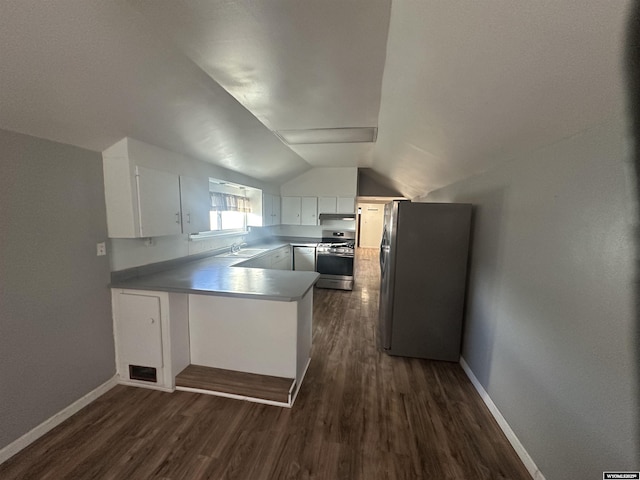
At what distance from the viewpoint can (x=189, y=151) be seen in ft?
8.93

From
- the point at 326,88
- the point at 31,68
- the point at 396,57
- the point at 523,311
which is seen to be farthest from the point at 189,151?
the point at 523,311

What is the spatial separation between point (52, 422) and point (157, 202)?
1770mm

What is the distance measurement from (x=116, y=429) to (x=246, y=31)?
8.96 ft

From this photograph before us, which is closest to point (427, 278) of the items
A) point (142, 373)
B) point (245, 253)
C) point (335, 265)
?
point (335, 265)

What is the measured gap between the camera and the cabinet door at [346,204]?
5414 millimetres

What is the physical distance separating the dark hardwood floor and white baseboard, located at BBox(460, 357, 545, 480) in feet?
0.14

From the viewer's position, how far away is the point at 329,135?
10.1 feet

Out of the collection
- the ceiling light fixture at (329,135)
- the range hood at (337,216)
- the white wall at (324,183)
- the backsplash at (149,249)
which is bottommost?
the backsplash at (149,249)

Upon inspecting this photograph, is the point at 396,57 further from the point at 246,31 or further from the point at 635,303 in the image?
the point at 635,303

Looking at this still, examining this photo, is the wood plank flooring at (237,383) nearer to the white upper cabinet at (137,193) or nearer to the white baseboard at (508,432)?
the white upper cabinet at (137,193)

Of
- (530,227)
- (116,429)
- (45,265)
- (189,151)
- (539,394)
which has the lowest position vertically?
(116,429)

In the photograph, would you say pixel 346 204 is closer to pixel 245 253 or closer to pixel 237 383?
pixel 245 253

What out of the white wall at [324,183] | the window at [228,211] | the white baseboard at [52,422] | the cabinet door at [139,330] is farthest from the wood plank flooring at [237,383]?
the white wall at [324,183]

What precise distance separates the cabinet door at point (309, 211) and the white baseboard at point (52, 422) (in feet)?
13.3
